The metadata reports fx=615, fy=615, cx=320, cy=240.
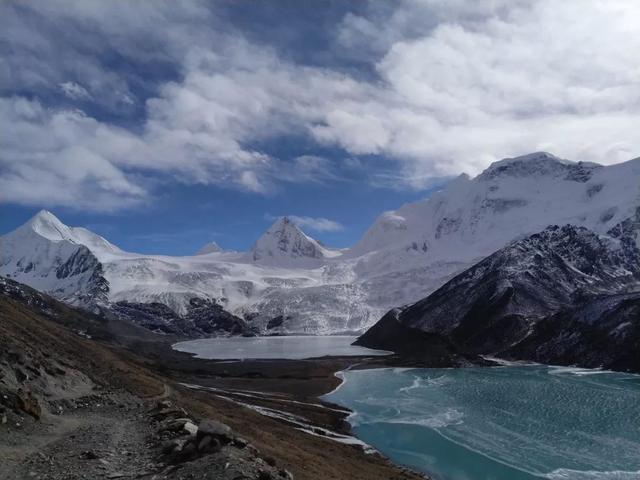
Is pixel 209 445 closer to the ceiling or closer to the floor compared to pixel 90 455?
closer to the ceiling

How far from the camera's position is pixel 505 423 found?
3081 inches

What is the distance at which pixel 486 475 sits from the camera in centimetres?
5562

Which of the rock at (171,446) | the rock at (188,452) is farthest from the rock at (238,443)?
the rock at (171,446)

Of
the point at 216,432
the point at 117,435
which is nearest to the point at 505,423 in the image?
the point at 117,435

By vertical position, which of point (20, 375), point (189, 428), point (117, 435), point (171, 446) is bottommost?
point (117, 435)

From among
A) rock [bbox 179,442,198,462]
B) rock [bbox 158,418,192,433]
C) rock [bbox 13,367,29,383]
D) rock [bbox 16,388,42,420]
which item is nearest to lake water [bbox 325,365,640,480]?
rock [bbox 158,418,192,433]

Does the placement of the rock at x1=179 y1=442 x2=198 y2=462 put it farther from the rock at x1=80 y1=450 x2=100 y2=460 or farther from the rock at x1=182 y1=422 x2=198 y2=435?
the rock at x1=80 y1=450 x2=100 y2=460

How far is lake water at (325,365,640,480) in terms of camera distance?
191ft

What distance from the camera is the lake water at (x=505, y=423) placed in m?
58.2

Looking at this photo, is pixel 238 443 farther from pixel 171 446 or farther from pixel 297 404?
pixel 297 404

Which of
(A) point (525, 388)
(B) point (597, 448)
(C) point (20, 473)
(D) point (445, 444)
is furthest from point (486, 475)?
(A) point (525, 388)

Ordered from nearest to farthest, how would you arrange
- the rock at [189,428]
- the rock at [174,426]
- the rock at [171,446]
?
the rock at [171,446] → the rock at [189,428] → the rock at [174,426]

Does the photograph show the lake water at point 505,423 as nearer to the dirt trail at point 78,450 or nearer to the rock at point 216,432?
the dirt trail at point 78,450

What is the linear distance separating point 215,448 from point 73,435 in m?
8.50
